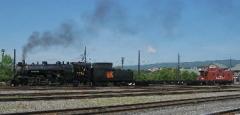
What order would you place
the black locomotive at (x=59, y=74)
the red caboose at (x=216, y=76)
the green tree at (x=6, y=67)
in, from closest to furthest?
the black locomotive at (x=59, y=74) → the red caboose at (x=216, y=76) → the green tree at (x=6, y=67)

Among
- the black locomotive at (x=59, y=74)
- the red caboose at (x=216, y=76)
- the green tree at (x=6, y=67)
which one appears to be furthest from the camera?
the green tree at (x=6, y=67)

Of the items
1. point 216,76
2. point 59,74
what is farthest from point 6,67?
point 59,74

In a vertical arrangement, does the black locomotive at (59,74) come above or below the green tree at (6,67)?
below

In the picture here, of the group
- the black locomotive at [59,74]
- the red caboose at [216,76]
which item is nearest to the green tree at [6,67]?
the red caboose at [216,76]

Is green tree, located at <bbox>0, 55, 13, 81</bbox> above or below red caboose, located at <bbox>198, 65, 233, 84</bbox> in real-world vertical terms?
above

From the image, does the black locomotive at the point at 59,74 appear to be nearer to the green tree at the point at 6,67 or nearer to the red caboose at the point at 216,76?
the red caboose at the point at 216,76

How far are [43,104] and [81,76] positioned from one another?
28.6 meters

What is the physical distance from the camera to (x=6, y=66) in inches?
3698

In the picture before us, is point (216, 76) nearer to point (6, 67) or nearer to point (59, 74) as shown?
point (6, 67)

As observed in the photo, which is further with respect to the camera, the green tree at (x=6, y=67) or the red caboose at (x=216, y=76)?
the green tree at (x=6, y=67)

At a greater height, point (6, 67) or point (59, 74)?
point (6, 67)

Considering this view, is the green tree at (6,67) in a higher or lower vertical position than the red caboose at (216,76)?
higher

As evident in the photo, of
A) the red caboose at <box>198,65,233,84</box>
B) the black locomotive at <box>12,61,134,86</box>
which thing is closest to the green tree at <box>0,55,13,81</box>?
the red caboose at <box>198,65,233,84</box>

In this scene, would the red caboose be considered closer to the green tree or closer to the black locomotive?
the black locomotive
